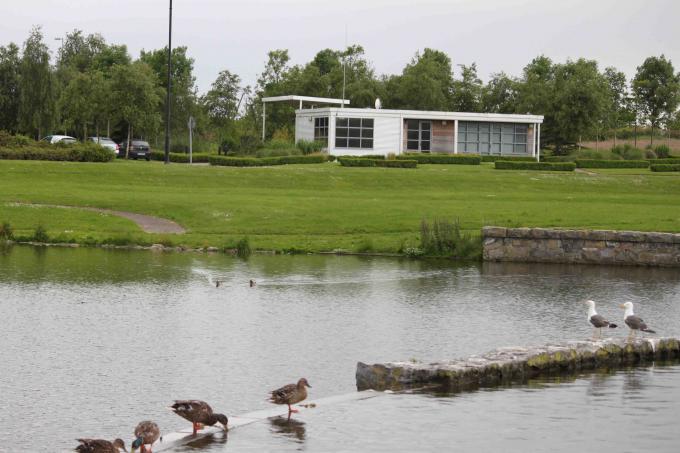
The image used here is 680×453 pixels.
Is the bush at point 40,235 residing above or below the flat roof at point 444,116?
below

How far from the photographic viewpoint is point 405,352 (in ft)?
67.5

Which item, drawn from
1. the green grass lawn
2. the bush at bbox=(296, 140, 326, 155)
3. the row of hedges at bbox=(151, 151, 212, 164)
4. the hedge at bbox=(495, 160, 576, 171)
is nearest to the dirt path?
the green grass lawn

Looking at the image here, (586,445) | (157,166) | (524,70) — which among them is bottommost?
(586,445)

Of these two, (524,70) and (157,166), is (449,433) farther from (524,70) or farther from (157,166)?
(524,70)

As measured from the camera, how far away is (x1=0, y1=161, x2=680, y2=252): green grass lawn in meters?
41.5

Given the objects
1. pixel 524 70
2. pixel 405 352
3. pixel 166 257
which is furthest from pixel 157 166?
pixel 524 70

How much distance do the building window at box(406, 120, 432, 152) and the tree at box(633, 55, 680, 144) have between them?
35337 millimetres

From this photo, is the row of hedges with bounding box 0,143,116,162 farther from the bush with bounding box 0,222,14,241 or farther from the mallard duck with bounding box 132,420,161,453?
the mallard duck with bounding box 132,420,161,453

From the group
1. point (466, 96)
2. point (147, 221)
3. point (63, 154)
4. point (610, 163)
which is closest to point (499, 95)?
point (466, 96)

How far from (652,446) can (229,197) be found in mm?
37329

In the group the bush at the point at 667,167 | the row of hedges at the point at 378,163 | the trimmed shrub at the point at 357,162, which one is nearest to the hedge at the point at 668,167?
the bush at the point at 667,167

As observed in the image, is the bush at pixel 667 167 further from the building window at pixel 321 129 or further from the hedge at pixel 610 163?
the building window at pixel 321 129

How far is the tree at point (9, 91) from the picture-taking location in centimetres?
9057

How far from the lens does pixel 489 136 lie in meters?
92.9
